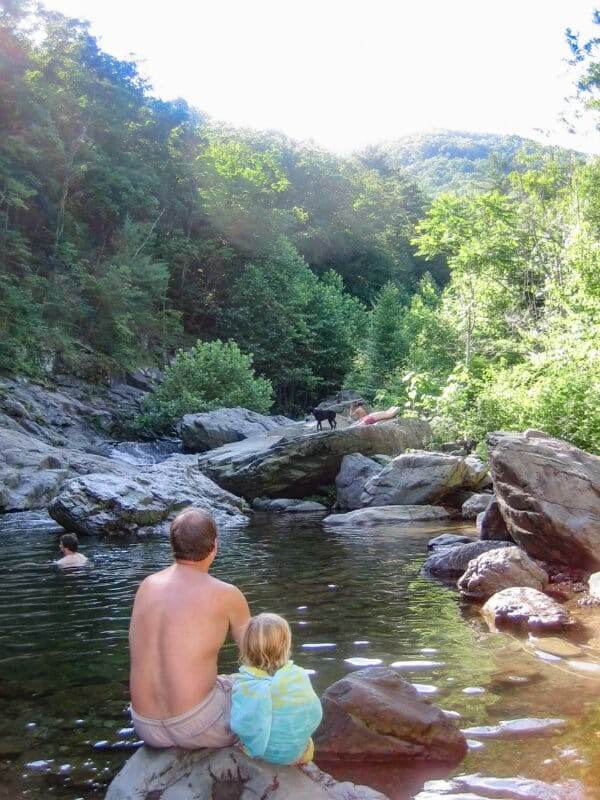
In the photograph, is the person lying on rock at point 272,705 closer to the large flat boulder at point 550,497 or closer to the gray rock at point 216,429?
the large flat boulder at point 550,497

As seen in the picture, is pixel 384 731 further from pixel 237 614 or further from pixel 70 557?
pixel 70 557

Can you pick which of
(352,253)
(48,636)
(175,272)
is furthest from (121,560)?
(352,253)

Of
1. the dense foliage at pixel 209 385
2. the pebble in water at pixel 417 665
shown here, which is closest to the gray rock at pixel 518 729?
the pebble in water at pixel 417 665

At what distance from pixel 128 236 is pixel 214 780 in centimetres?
4364

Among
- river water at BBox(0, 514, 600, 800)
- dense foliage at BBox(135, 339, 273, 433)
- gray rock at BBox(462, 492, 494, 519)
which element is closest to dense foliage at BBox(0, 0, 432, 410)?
dense foliage at BBox(135, 339, 273, 433)

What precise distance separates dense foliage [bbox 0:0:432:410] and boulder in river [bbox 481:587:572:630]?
2722 cm

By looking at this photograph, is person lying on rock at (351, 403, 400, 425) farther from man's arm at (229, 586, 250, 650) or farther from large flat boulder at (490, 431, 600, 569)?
man's arm at (229, 586, 250, 650)

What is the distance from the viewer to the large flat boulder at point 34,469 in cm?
1883

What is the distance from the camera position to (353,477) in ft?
74.3

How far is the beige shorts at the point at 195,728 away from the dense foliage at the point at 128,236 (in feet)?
97.8

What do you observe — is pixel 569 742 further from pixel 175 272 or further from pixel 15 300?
pixel 175 272

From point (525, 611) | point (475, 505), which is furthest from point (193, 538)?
point (475, 505)

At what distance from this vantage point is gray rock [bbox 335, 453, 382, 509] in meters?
22.2

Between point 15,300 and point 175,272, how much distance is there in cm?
→ 1905
